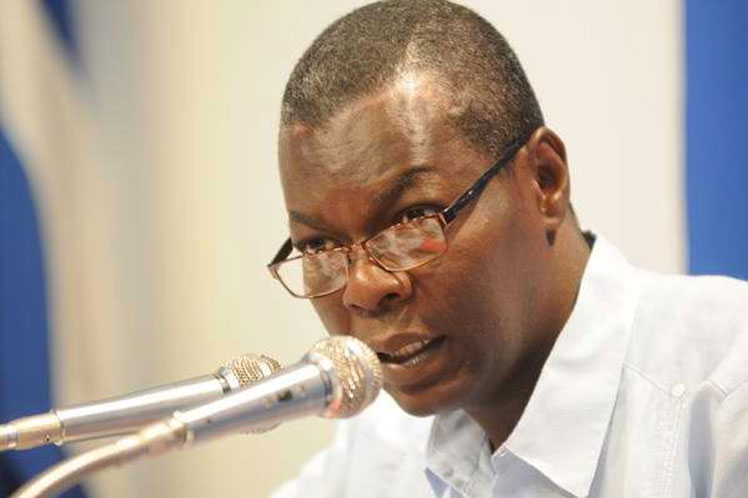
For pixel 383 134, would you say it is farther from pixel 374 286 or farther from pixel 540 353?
pixel 540 353

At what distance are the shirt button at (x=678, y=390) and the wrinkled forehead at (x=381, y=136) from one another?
39 centimetres

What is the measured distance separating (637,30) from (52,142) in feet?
4.13

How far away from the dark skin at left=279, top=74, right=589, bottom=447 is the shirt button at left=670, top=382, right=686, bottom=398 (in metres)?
0.18

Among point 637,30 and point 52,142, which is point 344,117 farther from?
point 52,142

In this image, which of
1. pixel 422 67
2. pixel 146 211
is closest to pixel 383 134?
pixel 422 67

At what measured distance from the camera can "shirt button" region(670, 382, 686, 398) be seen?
1.43 m

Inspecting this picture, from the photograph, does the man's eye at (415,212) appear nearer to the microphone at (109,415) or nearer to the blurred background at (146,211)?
the microphone at (109,415)

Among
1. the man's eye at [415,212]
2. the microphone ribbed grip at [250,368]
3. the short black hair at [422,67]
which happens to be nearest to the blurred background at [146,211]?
the short black hair at [422,67]

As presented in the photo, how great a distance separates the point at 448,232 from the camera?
1411mm

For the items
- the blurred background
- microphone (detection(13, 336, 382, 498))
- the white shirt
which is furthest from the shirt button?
the blurred background

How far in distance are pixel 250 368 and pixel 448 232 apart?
363mm

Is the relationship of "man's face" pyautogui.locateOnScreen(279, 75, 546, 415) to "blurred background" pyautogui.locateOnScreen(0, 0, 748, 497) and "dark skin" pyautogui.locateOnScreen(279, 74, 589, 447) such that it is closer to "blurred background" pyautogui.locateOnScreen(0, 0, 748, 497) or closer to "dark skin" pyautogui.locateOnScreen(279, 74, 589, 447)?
"dark skin" pyautogui.locateOnScreen(279, 74, 589, 447)

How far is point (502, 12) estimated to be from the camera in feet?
7.04

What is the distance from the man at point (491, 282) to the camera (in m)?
1.41
